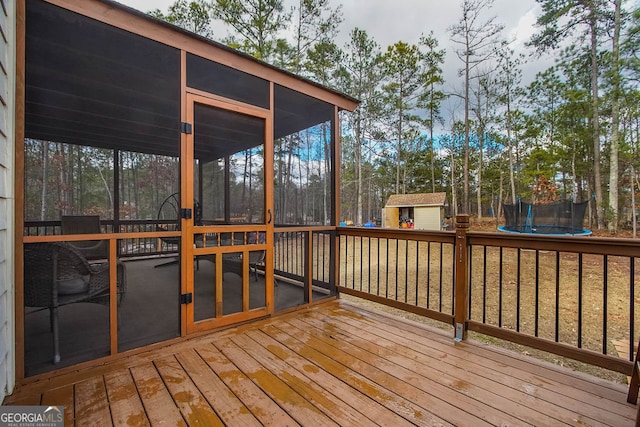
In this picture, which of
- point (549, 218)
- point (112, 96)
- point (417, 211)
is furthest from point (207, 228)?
point (417, 211)

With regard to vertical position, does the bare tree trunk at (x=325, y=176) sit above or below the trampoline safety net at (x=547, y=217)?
above

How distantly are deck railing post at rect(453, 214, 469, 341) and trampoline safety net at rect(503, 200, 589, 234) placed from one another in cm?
935

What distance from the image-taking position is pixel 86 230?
268cm

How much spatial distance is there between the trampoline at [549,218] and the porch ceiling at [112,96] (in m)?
9.86

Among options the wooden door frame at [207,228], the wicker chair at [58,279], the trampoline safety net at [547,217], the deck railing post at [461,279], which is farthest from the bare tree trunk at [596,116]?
the wicker chair at [58,279]

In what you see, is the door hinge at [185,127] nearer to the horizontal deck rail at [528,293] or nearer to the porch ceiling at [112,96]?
the porch ceiling at [112,96]

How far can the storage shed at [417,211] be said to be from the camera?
14531 millimetres

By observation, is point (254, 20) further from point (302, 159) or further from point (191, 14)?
point (302, 159)

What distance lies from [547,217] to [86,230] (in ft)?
41.8

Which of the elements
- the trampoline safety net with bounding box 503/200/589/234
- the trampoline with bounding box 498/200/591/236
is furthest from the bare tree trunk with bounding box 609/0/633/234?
the trampoline safety net with bounding box 503/200/589/234

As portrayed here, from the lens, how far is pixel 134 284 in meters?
3.68

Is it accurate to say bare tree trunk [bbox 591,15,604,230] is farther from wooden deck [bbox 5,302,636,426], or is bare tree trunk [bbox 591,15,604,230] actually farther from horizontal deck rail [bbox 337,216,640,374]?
wooden deck [bbox 5,302,636,426]

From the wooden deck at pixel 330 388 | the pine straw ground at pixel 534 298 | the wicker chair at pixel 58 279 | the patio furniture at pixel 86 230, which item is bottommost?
the pine straw ground at pixel 534 298

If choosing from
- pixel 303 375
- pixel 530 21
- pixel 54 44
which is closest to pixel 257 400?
pixel 303 375
